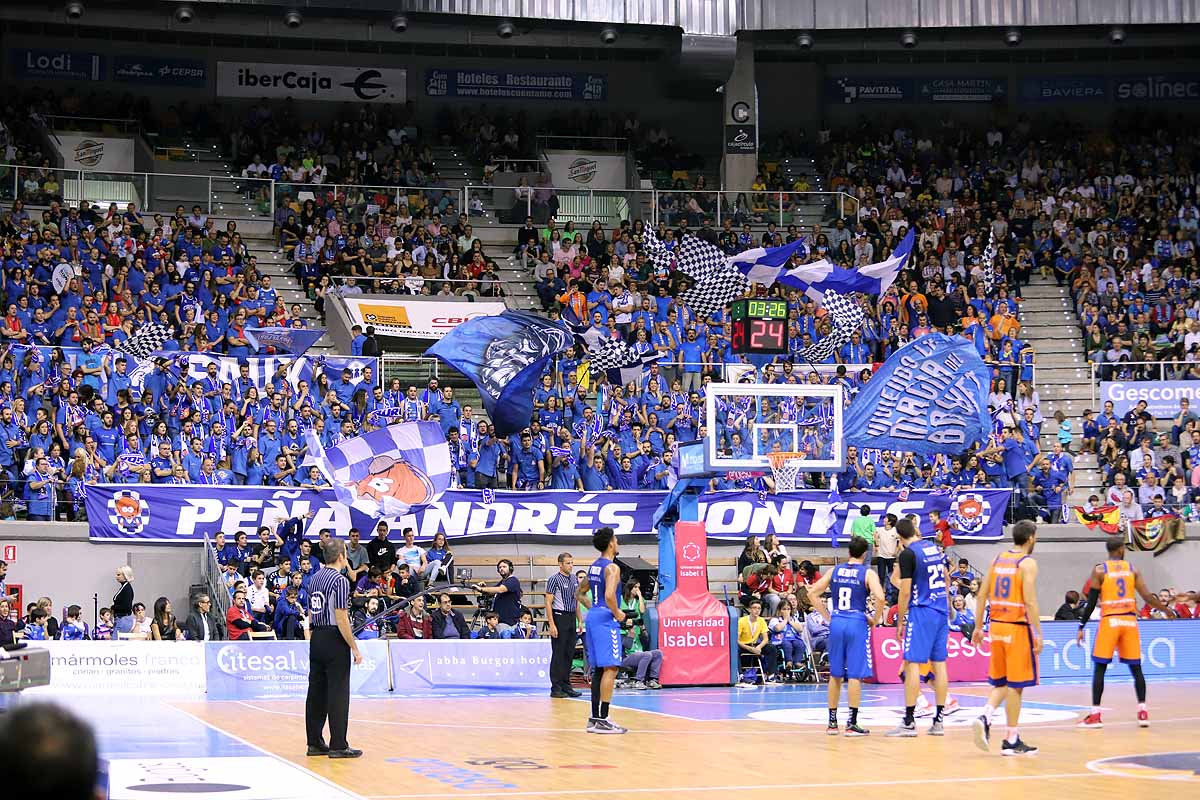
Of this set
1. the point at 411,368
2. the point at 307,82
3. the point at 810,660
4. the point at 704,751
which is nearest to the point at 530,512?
the point at 411,368

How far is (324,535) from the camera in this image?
2430cm

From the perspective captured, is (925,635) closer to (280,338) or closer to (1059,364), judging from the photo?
(280,338)

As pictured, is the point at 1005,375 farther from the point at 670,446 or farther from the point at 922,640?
the point at 922,640

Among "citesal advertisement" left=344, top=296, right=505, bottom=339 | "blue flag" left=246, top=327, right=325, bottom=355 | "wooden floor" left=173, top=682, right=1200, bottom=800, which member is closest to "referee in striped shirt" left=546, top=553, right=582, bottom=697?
"wooden floor" left=173, top=682, right=1200, bottom=800

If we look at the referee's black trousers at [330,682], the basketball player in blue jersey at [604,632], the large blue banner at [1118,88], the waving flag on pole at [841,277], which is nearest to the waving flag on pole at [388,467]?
the waving flag on pole at [841,277]

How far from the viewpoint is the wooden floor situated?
36.7 feet

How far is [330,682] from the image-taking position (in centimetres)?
1322

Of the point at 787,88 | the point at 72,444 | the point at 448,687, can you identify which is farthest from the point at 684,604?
the point at 787,88

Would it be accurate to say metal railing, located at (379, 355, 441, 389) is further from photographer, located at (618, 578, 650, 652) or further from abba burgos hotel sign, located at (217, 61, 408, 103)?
abba burgos hotel sign, located at (217, 61, 408, 103)

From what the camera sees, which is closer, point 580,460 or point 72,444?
point 72,444

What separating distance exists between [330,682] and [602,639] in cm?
325

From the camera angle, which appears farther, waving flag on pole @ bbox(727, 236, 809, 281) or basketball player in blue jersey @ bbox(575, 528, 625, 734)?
waving flag on pole @ bbox(727, 236, 809, 281)

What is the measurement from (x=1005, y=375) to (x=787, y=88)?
16290mm

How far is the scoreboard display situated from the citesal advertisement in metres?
9.54
